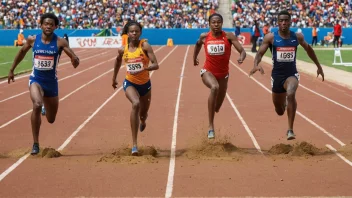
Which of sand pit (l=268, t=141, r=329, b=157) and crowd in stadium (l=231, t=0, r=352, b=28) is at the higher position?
sand pit (l=268, t=141, r=329, b=157)

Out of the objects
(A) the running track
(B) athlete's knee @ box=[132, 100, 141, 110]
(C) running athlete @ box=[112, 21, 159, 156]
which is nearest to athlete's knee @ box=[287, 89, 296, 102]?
(A) the running track

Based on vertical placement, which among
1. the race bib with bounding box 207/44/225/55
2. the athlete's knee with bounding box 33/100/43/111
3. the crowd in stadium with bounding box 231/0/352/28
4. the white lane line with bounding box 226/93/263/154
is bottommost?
the crowd in stadium with bounding box 231/0/352/28

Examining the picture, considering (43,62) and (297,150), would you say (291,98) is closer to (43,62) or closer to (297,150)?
(297,150)

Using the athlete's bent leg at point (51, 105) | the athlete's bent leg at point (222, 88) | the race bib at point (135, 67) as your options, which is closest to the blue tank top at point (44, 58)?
the athlete's bent leg at point (51, 105)

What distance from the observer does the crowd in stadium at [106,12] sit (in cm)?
5294

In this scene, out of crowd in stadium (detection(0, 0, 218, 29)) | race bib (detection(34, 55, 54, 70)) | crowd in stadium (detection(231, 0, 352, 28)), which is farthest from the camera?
crowd in stadium (detection(0, 0, 218, 29))

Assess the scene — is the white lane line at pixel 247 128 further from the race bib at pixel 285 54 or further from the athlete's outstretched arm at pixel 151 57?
the athlete's outstretched arm at pixel 151 57

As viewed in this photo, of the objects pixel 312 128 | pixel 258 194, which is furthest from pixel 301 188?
pixel 312 128

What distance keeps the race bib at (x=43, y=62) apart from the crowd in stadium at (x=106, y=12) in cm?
4341

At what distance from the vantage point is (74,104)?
51.9 feet

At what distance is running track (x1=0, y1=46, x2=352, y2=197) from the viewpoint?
7.18 m

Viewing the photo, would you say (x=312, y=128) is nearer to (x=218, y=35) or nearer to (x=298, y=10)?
(x=218, y=35)

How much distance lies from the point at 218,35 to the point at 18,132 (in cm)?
393

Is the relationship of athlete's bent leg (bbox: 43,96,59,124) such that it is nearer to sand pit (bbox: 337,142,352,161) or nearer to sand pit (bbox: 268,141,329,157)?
sand pit (bbox: 268,141,329,157)
